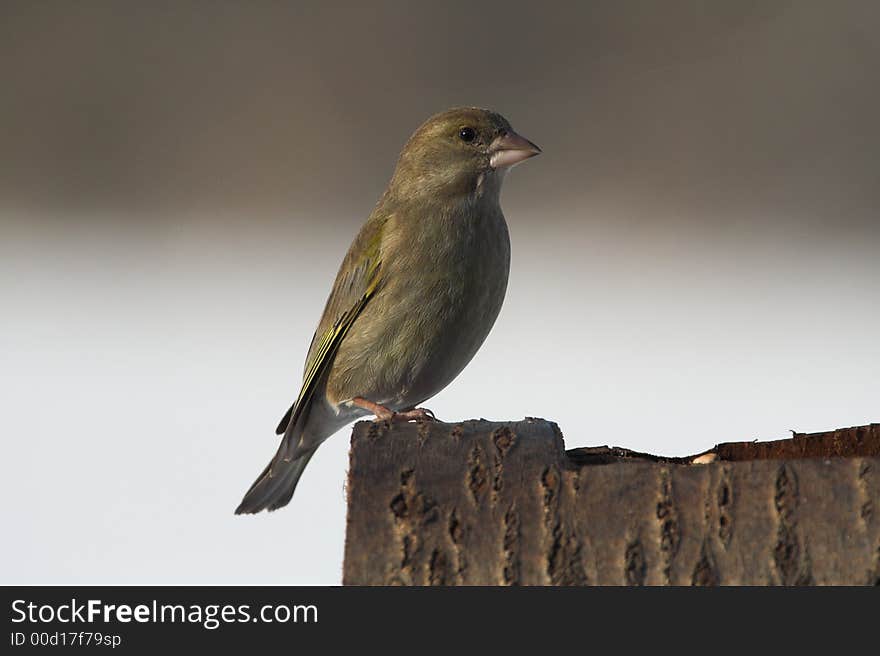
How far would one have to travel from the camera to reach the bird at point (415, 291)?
257cm

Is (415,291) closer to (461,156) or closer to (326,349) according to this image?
(326,349)

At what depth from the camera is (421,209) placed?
272 centimetres

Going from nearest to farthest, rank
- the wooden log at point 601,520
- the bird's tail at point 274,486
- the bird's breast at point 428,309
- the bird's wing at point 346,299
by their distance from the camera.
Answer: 1. the wooden log at point 601,520
2. the bird's breast at point 428,309
3. the bird's wing at point 346,299
4. the bird's tail at point 274,486

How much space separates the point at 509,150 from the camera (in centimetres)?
279

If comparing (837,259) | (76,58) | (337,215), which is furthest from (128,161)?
(837,259)

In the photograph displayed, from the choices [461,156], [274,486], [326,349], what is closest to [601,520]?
[326,349]

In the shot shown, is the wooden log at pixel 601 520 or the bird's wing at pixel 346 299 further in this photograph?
the bird's wing at pixel 346 299

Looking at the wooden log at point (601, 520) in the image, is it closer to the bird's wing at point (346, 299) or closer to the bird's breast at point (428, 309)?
the bird's breast at point (428, 309)

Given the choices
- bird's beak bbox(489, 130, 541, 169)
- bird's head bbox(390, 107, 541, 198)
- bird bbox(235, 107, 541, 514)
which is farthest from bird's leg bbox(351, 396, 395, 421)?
bird's beak bbox(489, 130, 541, 169)

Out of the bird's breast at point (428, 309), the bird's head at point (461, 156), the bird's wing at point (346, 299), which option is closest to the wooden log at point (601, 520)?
the bird's breast at point (428, 309)

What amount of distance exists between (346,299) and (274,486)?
0.54 metres

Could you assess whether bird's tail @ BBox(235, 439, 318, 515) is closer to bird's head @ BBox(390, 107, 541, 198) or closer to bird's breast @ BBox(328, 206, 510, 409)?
bird's breast @ BBox(328, 206, 510, 409)

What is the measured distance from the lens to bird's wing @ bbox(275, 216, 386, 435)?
2668mm

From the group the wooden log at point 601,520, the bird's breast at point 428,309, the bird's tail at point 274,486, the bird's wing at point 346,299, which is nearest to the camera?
the wooden log at point 601,520
